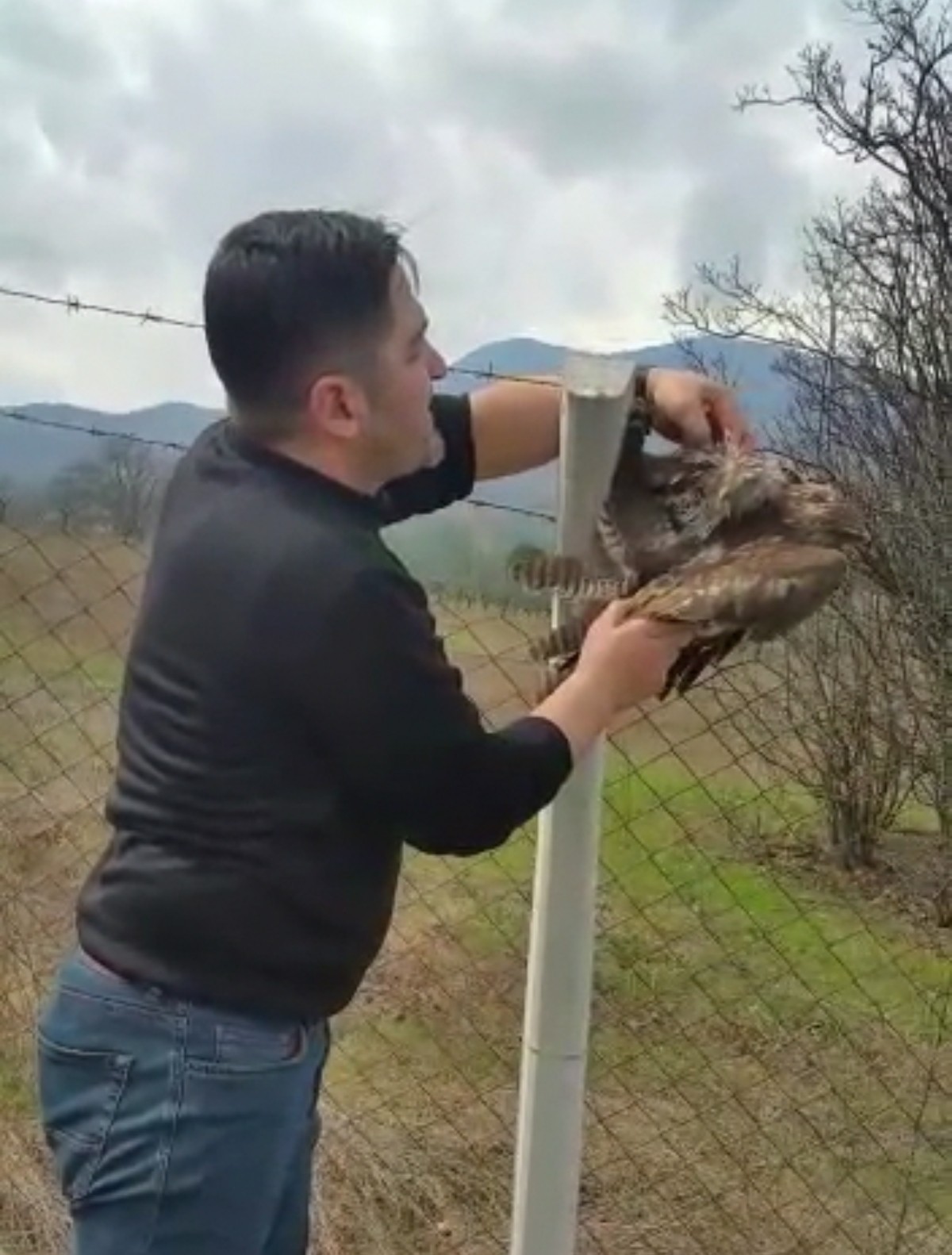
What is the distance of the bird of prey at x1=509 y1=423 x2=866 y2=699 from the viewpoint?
6.19 feet

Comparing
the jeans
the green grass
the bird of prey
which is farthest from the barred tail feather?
the green grass

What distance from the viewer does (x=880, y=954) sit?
20.9 feet

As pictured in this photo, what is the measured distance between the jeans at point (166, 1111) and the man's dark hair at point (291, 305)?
2.26ft

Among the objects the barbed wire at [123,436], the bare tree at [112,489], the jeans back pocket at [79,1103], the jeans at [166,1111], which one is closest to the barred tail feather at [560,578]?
the barbed wire at [123,436]

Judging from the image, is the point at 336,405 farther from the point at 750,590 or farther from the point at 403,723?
the point at 750,590

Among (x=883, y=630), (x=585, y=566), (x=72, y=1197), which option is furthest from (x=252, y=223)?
(x=883, y=630)

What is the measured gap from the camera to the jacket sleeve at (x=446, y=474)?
7.29 ft

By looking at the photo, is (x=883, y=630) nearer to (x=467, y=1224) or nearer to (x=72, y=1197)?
(x=467, y=1224)

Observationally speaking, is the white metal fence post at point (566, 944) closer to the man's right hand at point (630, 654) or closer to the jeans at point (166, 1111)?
the man's right hand at point (630, 654)

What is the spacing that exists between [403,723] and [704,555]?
49cm

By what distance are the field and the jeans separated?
129 cm

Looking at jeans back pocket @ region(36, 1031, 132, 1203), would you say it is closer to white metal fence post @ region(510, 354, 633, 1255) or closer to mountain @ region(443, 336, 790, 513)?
white metal fence post @ region(510, 354, 633, 1255)

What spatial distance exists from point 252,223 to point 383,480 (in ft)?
1.08

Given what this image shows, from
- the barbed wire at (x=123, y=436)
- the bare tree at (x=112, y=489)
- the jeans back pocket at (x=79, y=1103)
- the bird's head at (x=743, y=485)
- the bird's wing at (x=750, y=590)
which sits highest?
the bird's head at (x=743, y=485)
